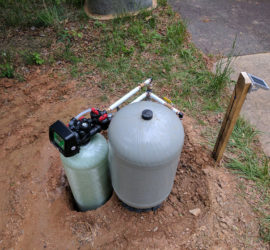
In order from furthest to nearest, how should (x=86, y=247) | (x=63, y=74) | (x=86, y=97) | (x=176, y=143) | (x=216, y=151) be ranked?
(x=63, y=74) → (x=86, y=97) → (x=216, y=151) → (x=86, y=247) → (x=176, y=143)

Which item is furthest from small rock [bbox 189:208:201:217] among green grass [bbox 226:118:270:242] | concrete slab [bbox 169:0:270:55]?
concrete slab [bbox 169:0:270:55]

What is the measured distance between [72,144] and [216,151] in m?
1.50

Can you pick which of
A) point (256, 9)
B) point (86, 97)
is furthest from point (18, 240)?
point (256, 9)

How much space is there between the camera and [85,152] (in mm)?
1926

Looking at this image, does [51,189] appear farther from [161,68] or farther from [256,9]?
[256,9]

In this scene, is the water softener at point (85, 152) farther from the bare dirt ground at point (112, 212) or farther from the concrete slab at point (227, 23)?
the concrete slab at point (227, 23)

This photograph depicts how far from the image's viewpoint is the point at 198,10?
5195 mm

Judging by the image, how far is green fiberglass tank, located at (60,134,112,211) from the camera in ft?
6.31

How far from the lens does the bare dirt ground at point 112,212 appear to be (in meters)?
2.09

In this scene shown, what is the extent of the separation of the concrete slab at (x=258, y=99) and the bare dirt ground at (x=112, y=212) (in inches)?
30.2

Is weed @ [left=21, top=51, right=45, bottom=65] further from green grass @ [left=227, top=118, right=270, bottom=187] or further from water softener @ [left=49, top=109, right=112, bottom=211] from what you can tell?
green grass @ [left=227, top=118, right=270, bottom=187]

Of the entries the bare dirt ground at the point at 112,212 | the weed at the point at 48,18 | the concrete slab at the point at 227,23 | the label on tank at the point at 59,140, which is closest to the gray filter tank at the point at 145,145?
the label on tank at the point at 59,140

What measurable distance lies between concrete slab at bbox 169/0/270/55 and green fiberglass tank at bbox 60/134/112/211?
2972 mm

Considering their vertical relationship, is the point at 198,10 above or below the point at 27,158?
above
